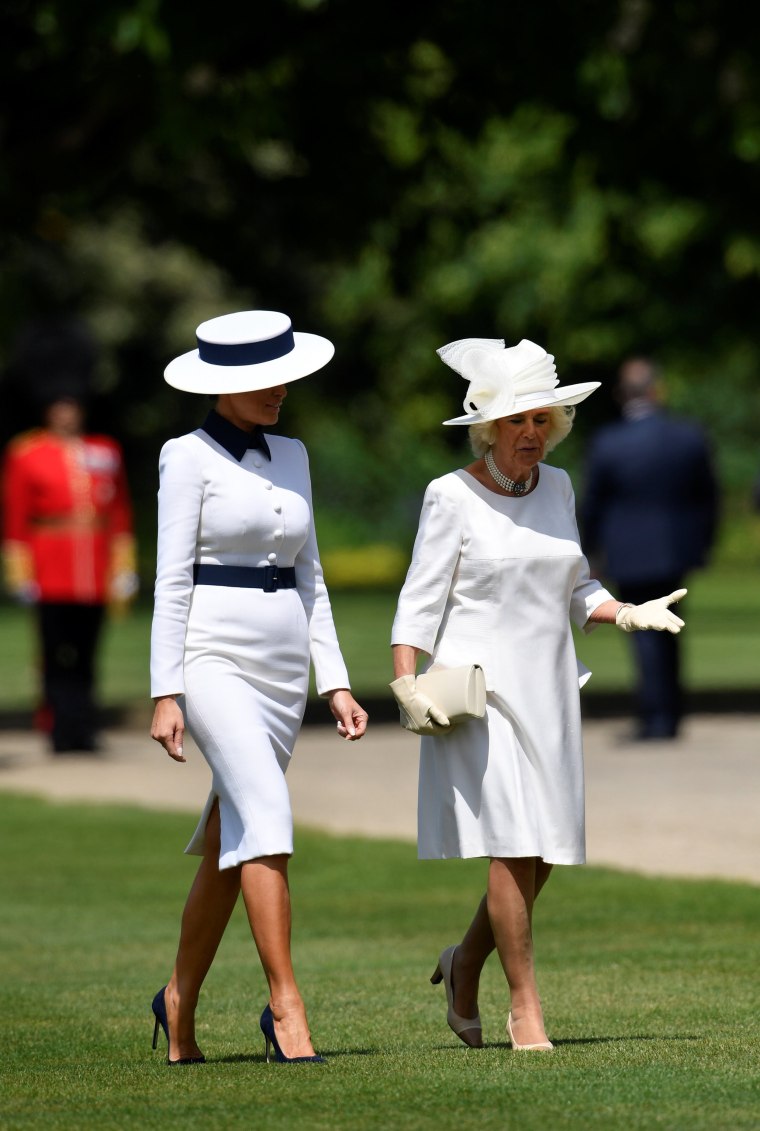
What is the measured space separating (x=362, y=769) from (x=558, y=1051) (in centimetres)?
831

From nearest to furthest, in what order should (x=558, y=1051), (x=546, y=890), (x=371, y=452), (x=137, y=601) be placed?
(x=558, y=1051) < (x=546, y=890) < (x=137, y=601) < (x=371, y=452)

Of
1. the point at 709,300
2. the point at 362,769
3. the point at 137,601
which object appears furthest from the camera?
the point at 137,601

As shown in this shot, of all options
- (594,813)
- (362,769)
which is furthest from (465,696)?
(362,769)

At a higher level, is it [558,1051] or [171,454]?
[171,454]

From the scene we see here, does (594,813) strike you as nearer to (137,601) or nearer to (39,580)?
(39,580)

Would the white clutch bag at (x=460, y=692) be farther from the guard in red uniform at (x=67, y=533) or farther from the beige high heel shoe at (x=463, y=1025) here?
the guard in red uniform at (x=67, y=533)

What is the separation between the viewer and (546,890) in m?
9.92

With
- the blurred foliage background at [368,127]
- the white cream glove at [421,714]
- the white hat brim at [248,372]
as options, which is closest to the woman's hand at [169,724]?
the white cream glove at [421,714]

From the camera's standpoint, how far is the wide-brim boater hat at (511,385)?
6.23 metres

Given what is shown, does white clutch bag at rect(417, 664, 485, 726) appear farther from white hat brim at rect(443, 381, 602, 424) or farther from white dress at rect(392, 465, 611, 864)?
white hat brim at rect(443, 381, 602, 424)

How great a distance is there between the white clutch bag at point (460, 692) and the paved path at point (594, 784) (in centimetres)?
415

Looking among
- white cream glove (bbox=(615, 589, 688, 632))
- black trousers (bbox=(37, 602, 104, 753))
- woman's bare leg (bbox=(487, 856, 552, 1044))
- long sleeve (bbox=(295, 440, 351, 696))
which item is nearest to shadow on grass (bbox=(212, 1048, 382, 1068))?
woman's bare leg (bbox=(487, 856, 552, 1044))

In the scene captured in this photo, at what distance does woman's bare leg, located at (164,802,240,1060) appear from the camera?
6.09 metres

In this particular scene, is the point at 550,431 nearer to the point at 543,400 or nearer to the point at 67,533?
the point at 543,400
